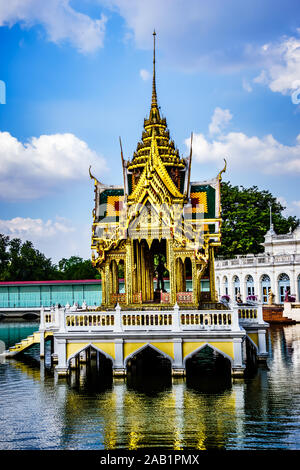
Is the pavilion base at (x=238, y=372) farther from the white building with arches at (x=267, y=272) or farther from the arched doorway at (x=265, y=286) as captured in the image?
the arched doorway at (x=265, y=286)

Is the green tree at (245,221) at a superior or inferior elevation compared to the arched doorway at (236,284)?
superior

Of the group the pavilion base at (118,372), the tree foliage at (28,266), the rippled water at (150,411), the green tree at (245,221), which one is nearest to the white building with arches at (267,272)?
the green tree at (245,221)

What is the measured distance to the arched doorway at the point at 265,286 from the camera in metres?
42.9

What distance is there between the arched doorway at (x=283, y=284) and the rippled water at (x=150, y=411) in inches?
1030

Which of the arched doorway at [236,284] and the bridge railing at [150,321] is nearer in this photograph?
the bridge railing at [150,321]

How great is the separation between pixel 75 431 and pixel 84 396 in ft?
10.2

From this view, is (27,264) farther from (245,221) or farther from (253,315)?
(253,315)

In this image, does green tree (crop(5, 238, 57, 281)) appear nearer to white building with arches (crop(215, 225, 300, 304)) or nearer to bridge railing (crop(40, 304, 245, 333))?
white building with arches (crop(215, 225, 300, 304))

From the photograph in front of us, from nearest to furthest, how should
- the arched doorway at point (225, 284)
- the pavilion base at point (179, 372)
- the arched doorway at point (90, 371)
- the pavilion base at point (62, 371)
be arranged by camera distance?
1. the arched doorway at point (90, 371)
2. the pavilion base at point (179, 372)
3. the pavilion base at point (62, 371)
4. the arched doorway at point (225, 284)

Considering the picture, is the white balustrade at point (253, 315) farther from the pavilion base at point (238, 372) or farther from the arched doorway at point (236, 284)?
the arched doorway at point (236, 284)

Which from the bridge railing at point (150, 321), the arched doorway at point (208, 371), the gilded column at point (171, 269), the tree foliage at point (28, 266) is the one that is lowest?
the arched doorway at point (208, 371)

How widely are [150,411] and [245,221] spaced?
143 feet

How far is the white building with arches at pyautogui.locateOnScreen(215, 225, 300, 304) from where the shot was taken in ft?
133

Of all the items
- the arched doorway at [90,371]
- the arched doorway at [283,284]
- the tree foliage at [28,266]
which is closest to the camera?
the arched doorway at [90,371]
